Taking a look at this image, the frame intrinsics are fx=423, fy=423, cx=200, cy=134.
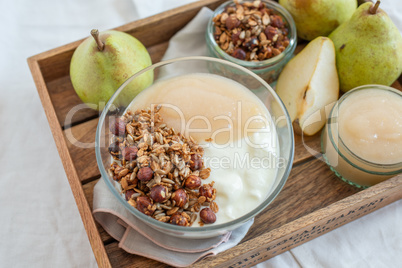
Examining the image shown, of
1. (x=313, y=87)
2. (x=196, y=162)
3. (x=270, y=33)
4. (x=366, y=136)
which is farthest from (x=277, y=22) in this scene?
(x=196, y=162)

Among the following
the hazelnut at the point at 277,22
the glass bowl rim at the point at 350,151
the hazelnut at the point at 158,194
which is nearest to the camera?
the hazelnut at the point at 158,194

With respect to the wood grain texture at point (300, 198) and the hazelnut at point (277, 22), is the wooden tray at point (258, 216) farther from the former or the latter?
the hazelnut at point (277, 22)

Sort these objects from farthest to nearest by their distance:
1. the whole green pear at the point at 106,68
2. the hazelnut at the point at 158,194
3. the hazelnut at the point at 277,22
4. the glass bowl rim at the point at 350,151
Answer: the hazelnut at the point at 277,22
the whole green pear at the point at 106,68
the glass bowl rim at the point at 350,151
the hazelnut at the point at 158,194

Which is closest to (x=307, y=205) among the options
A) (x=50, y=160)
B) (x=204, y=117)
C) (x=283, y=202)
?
(x=283, y=202)

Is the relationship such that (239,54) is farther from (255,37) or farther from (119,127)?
(119,127)

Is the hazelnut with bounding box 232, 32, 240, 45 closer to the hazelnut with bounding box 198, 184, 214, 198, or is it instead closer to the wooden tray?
the wooden tray

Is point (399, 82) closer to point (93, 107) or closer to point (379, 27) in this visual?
point (379, 27)

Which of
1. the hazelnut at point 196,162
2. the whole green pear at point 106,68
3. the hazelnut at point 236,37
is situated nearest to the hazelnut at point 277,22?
the hazelnut at point 236,37

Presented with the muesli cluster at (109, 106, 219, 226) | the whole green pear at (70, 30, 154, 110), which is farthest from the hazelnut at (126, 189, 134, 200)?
the whole green pear at (70, 30, 154, 110)
